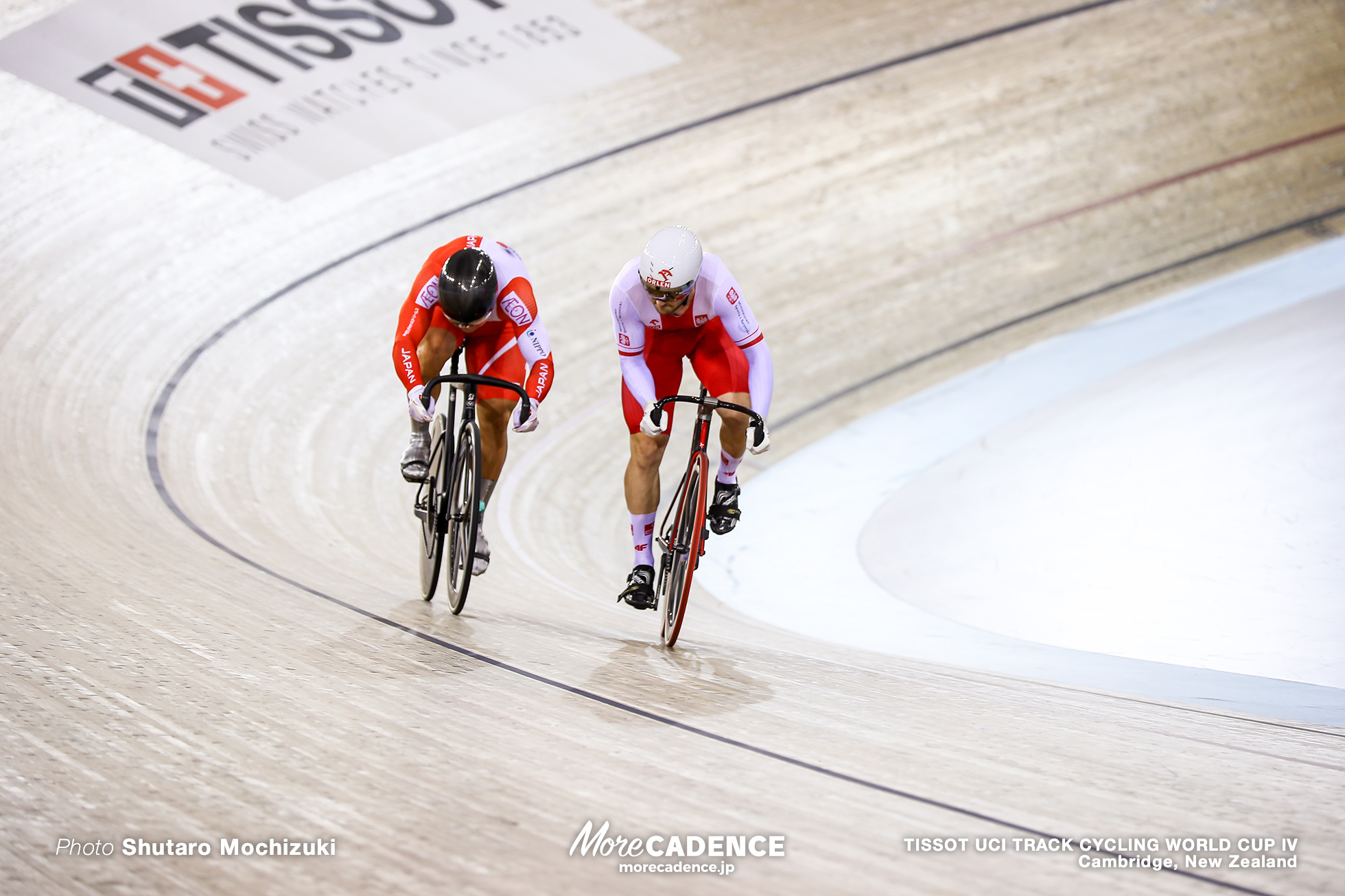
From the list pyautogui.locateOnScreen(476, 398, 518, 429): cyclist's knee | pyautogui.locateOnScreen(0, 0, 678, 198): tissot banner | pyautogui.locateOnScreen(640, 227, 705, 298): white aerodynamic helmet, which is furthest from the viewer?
pyautogui.locateOnScreen(0, 0, 678, 198): tissot banner

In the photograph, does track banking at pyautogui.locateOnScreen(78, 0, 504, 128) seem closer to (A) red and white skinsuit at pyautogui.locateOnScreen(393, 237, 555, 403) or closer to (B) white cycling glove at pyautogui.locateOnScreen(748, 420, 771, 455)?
(A) red and white skinsuit at pyautogui.locateOnScreen(393, 237, 555, 403)

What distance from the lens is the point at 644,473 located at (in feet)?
9.12

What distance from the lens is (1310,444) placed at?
12.3 ft

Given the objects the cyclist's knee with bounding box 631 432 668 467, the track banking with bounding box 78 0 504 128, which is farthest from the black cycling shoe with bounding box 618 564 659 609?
the track banking with bounding box 78 0 504 128

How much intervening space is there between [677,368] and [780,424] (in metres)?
2.04

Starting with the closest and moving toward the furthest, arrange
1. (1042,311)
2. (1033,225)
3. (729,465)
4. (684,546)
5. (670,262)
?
(670,262), (684,546), (729,465), (1042,311), (1033,225)

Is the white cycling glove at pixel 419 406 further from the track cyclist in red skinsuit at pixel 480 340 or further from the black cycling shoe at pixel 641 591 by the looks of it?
the black cycling shoe at pixel 641 591

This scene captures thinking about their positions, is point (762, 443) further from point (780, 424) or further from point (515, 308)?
point (780, 424)

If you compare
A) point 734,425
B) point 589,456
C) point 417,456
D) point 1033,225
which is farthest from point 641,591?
point 1033,225

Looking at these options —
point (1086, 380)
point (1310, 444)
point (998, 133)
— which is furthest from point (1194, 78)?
point (1310, 444)

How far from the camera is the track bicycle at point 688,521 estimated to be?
2.58 m

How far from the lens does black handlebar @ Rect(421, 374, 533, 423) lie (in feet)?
8.37

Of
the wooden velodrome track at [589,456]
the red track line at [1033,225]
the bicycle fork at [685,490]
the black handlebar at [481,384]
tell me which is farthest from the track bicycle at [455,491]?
the red track line at [1033,225]

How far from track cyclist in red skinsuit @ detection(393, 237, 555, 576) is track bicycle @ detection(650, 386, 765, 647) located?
15.6 inches
